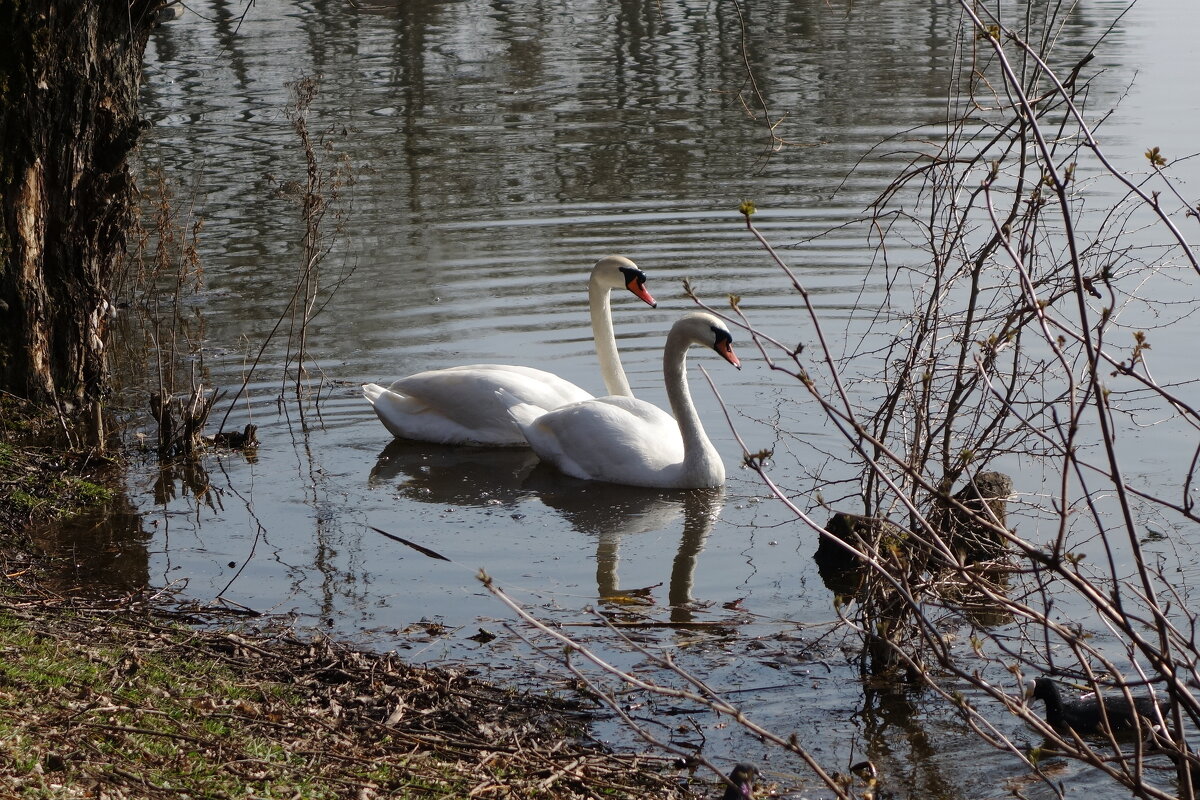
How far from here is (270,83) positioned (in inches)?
984

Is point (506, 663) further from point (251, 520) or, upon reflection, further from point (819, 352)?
point (819, 352)

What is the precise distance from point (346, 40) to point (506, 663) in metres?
25.7

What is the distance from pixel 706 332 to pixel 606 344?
1364 mm

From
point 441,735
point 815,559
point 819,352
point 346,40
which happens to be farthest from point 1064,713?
point 346,40

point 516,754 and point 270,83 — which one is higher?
point 270,83

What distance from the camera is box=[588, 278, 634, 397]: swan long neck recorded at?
9.80 m

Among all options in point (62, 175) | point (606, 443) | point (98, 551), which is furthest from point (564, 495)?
point (62, 175)

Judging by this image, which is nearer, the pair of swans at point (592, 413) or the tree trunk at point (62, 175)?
the tree trunk at point (62, 175)

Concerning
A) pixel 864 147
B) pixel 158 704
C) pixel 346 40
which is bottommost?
pixel 158 704

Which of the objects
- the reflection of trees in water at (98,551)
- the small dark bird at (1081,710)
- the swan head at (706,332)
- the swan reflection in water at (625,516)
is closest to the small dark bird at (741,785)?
the small dark bird at (1081,710)

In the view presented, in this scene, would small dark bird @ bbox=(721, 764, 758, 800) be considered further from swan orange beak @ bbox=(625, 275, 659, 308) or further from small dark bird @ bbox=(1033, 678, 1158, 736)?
swan orange beak @ bbox=(625, 275, 659, 308)

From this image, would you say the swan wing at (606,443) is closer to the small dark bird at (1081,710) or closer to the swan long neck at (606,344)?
the swan long neck at (606,344)

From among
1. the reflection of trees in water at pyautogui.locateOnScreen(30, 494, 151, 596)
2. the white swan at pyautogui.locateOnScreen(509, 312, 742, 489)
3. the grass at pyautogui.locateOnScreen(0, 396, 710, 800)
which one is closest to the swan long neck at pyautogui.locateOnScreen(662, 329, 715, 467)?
the white swan at pyautogui.locateOnScreen(509, 312, 742, 489)

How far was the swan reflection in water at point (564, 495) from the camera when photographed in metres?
7.57
